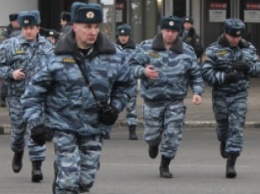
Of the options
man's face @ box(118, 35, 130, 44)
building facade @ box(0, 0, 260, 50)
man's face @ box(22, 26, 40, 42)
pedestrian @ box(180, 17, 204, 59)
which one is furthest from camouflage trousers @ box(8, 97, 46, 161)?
building facade @ box(0, 0, 260, 50)

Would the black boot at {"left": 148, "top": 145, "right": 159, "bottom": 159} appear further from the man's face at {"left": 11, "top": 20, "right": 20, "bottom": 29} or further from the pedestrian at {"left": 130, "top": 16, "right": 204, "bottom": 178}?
the man's face at {"left": 11, "top": 20, "right": 20, "bottom": 29}

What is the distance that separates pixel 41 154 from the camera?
1153cm

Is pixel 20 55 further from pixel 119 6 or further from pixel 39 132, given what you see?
pixel 119 6

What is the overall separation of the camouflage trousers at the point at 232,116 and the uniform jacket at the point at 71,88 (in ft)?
12.7

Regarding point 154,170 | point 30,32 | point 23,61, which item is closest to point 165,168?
point 154,170

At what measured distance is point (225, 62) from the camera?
1198cm

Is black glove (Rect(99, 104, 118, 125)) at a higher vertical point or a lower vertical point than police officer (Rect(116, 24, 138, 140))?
higher

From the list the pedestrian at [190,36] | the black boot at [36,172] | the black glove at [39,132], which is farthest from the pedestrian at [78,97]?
the pedestrian at [190,36]

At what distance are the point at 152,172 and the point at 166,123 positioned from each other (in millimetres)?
902

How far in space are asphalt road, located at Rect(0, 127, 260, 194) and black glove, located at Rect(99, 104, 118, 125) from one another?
2.77 meters

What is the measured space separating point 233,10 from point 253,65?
16670 millimetres

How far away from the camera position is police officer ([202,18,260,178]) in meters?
11.8

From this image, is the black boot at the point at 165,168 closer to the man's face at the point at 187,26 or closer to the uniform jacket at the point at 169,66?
the uniform jacket at the point at 169,66

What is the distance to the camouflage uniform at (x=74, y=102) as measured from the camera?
8.15 meters
